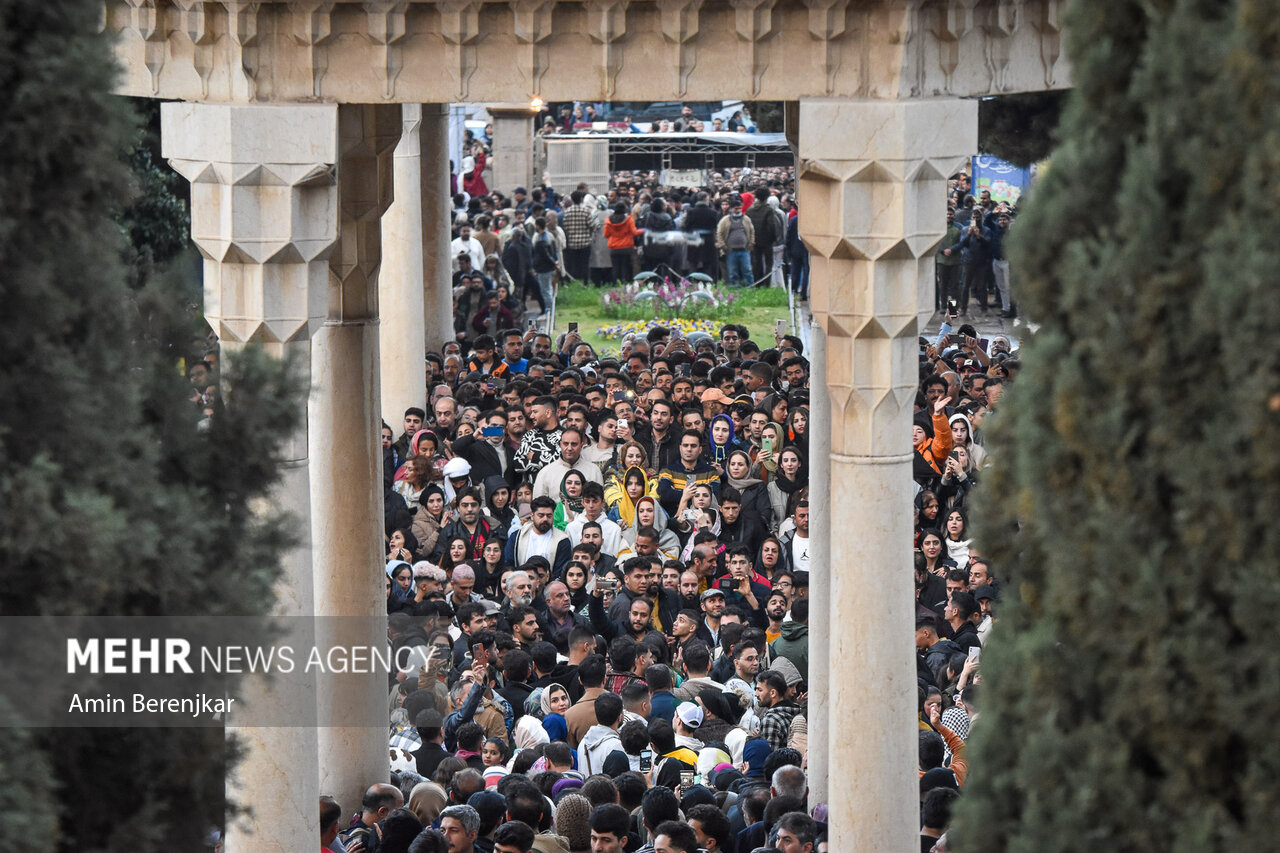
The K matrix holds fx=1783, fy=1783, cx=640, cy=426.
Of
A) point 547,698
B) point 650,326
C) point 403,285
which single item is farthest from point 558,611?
point 650,326

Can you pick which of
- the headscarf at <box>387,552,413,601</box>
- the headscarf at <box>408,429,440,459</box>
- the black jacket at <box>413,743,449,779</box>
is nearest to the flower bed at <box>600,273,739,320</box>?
the headscarf at <box>408,429,440,459</box>

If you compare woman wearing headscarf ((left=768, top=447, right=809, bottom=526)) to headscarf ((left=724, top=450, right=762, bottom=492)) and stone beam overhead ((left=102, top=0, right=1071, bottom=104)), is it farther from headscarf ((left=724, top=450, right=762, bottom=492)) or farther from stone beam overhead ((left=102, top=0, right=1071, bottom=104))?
stone beam overhead ((left=102, top=0, right=1071, bottom=104))

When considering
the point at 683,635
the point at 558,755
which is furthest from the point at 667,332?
the point at 558,755

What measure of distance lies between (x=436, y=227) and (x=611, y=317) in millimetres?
7950

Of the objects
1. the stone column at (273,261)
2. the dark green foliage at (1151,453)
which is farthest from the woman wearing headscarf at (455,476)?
the dark green foliage at (1151,453)

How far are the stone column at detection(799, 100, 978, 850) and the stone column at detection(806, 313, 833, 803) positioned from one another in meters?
1.34

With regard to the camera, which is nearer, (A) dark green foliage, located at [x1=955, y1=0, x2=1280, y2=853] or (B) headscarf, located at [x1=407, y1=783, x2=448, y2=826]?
(A) dark green foliage, located at [x1=955, y1=0, x2=1280, y2=853]

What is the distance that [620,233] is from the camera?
28.9 m

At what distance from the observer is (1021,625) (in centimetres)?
418

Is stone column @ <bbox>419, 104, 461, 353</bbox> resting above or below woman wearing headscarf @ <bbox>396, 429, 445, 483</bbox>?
above

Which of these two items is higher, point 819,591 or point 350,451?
point 350,451

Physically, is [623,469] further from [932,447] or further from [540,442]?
[932,447]

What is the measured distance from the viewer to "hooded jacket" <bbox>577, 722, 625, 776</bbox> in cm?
891

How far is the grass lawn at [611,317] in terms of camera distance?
2473cm
